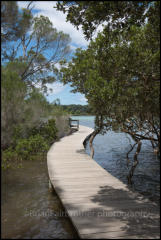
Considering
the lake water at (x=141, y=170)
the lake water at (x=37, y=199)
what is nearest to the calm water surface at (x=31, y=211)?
the lake water at (x=37, y=199)

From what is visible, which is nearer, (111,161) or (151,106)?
(151,106)

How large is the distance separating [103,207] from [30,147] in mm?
7093

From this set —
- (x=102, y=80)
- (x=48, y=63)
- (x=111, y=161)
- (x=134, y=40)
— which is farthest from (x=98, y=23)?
(x=48, y=63)

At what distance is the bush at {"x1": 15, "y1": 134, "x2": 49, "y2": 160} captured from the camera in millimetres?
10219

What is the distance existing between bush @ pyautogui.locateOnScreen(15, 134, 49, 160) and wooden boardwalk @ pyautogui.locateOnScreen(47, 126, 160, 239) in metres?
3.49

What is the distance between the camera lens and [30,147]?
35.1 feet

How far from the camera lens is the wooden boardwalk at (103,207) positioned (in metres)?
3.44

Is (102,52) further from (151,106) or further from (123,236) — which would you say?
(123,236)

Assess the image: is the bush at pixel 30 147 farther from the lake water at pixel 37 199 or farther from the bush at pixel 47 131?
the bush at pixel 47 131

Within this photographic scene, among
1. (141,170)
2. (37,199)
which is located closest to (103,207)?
(37,199)

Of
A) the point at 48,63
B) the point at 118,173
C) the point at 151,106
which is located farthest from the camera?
the point at 48,63

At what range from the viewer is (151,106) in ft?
14.4

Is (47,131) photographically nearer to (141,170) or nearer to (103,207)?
(141,170)

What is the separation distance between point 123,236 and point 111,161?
767 centimetres
